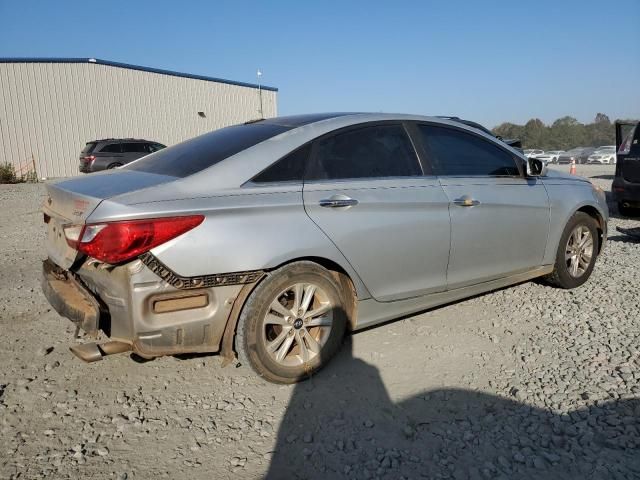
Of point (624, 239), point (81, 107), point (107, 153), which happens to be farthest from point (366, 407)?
point (81, 107)

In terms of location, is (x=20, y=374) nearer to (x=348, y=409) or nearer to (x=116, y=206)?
(x=116, y=206)

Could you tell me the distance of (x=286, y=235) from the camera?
2787mm

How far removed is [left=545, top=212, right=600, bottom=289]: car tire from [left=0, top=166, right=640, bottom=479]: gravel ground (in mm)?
537

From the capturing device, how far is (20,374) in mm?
3100

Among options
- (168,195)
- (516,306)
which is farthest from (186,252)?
(516,306)

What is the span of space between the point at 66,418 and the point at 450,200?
2.74m

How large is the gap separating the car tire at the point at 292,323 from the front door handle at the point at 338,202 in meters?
0.37

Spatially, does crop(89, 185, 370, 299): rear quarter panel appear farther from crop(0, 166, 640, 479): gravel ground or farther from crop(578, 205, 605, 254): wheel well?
crop(578, 205, 605, 254): wheel well

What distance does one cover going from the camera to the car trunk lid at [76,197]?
261cm

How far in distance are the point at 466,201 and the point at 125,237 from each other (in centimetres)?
234

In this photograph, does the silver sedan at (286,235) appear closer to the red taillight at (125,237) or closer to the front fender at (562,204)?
the red taillight at (125,237)

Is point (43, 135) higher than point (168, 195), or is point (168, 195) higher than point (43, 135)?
point (43, 135)

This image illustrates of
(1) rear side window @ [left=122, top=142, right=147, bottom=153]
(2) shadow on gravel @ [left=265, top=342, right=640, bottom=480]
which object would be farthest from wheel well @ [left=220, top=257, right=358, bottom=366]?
(1) rear side window @ [left=122, top=142, right=147, bottom=153]

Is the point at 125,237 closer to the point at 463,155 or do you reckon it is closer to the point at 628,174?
the point at 463,155
